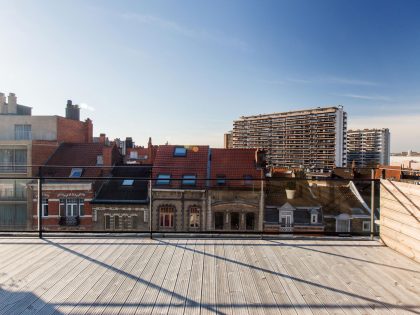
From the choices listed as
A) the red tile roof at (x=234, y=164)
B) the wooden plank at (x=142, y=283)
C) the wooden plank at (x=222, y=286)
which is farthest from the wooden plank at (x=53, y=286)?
the red tile roof at (x=234, y=164)

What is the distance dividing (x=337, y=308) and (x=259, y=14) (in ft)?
40.9

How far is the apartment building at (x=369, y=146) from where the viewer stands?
95750 millimetres

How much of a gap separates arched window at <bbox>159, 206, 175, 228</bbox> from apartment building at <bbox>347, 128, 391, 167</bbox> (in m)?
94.0

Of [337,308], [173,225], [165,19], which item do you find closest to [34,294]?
[337,308]

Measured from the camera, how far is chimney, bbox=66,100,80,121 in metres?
27.5

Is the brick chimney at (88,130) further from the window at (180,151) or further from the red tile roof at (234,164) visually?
the red tile roof at (234,164)

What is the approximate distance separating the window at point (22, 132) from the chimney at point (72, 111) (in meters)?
3.96

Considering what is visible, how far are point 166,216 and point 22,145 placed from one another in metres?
14.4

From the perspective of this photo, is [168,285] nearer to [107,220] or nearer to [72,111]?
[107,220]

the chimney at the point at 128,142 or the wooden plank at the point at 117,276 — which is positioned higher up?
the chimney at the point at 128,142

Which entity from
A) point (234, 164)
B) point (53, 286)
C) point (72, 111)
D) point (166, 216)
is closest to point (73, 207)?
point (166, 216)

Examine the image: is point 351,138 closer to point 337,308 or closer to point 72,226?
point 72,226

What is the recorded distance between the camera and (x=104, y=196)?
17891 millimetres

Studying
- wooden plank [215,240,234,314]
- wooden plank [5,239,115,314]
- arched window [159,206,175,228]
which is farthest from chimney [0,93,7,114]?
wooden plank [215,240,234,314]
